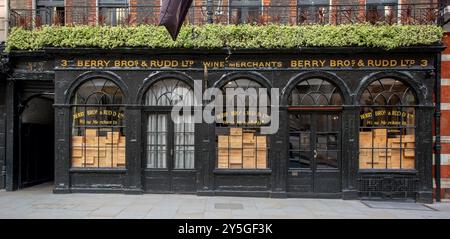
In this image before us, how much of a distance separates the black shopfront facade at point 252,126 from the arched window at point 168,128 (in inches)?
1.2

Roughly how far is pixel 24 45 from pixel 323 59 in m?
8.88

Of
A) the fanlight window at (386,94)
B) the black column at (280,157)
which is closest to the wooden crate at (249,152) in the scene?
the black column at (280,157)

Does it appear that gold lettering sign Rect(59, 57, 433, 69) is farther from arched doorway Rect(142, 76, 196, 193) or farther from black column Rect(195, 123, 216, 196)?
black column Rect(195, 123, 216, 196)

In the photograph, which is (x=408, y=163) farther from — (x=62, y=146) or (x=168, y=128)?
(x=62, y=146)

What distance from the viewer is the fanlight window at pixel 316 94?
1173cm

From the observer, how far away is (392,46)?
36.5 feet

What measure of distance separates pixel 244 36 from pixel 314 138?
11.8ft

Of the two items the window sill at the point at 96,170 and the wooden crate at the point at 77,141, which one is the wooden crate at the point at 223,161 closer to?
the window sill at the point at 96,170

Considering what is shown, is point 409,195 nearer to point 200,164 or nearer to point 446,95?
point 446,95

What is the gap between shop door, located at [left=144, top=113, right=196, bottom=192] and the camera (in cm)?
1195

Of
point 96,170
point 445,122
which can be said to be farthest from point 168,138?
point 445,122

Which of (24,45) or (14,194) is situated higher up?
(24,45)

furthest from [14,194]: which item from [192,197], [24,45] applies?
[192,197]

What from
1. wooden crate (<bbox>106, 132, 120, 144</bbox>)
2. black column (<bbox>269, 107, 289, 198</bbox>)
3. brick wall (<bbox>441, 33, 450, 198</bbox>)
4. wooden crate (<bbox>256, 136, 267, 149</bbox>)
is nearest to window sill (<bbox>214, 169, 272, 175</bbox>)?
black column (<bbox>269, 107, 289, 198</bbox>)
